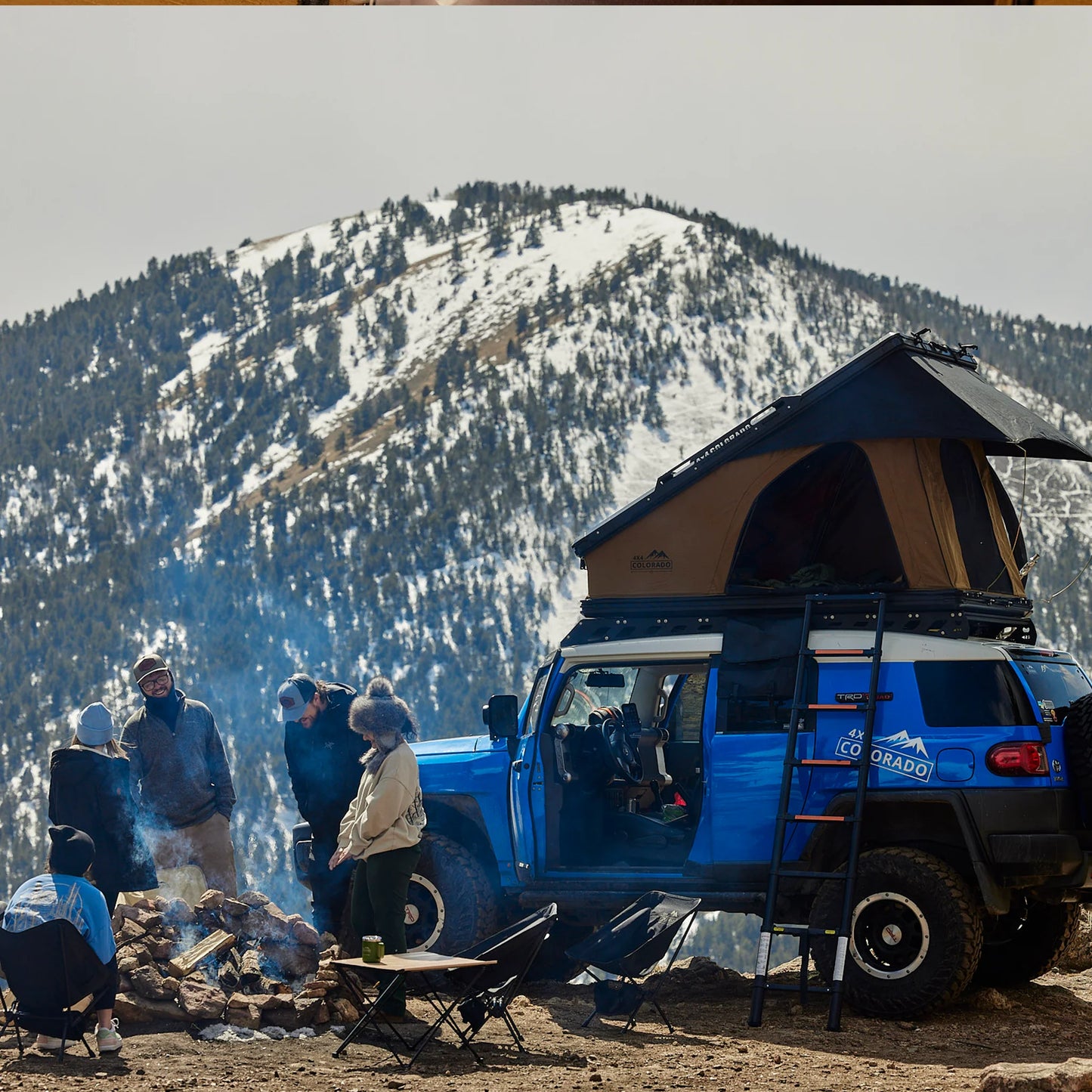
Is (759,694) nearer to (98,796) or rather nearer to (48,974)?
(98,796)

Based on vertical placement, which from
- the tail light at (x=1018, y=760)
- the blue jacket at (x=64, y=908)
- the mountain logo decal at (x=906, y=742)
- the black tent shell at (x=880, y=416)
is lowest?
the blue jacket at (x=64, y=908)

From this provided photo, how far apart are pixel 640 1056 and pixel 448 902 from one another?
2.05 metres

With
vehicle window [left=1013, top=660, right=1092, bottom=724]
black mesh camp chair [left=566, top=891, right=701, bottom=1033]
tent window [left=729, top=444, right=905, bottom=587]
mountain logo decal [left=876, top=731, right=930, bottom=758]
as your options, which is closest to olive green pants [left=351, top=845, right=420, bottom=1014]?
black mesh camp chair [left=566, top=891, right=701, bottom=1033]

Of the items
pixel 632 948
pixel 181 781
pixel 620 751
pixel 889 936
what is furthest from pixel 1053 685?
pixel 181 781

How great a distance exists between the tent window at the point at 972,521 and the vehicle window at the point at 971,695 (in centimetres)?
104

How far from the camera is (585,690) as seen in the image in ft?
31.1

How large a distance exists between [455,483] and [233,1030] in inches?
4269

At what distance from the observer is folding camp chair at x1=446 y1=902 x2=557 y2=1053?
693 centimetres

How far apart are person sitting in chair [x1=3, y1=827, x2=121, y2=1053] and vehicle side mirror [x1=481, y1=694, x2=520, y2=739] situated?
8.59ft

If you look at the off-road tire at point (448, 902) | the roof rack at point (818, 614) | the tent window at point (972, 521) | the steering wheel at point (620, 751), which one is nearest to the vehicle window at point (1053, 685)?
the roof rack at point (818, 614)

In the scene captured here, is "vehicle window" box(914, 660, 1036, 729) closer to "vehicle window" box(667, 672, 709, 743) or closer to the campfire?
"vehicle window" box(667, 672, 709, 743)

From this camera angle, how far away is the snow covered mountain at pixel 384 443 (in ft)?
292

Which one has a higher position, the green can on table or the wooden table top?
the green can on table

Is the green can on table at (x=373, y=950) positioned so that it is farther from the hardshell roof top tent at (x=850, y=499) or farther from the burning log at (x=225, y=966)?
the hardshell roof top tent at (x=850, y=499)
